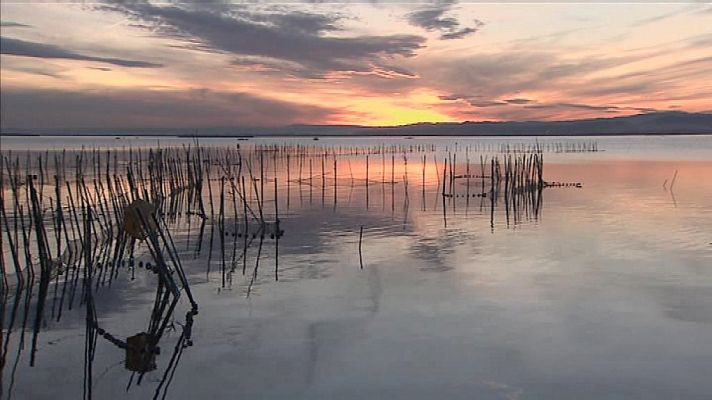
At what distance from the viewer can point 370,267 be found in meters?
7.39

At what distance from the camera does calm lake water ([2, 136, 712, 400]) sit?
160 inches

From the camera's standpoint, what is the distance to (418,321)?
17.4 feet

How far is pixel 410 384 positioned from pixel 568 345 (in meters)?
1.37

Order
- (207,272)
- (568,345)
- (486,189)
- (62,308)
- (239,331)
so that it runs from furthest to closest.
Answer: (486,189) < (207,272) < (62,308) < (239,331) < (568,345)

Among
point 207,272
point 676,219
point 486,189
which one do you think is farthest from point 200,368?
point 486,189

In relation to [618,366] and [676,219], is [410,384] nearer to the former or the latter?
[618,366]

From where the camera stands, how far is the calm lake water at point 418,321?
13.4ft

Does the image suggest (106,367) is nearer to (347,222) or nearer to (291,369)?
(291,369)

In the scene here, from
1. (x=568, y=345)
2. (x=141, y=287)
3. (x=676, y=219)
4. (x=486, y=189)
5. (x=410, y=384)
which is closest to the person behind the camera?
(x=410, y=384)

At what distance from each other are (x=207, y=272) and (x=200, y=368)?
2.96 metres

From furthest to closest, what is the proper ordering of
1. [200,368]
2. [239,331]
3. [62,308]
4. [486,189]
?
[486,189] → [62,308] → [239,331] → [200,368]

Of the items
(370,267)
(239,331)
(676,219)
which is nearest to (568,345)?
(239,331)

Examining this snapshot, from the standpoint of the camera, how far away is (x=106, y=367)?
14.1 feet

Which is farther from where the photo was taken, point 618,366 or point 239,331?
point 239,331
